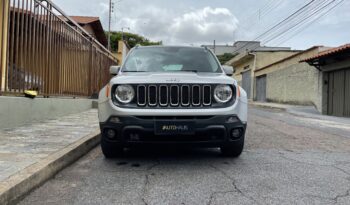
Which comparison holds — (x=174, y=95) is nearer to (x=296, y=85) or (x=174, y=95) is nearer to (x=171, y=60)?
(x=171, y=60)

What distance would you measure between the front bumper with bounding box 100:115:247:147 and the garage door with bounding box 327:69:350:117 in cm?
1489

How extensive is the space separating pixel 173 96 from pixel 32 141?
2.55 meters

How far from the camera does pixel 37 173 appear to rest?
4125mm

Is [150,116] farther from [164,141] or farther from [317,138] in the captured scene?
[317,138]

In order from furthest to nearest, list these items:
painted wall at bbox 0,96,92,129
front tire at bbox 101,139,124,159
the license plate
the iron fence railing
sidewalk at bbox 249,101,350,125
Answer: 1. sidewalk at bbox 249,101,350,125
2. the iron fence railing
3. painted wall at bbox 0,96,92,129
4. front tire at bbox 101,139,124,159
5. the license plate

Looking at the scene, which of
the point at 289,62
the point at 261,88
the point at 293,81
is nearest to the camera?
the point at 293,81

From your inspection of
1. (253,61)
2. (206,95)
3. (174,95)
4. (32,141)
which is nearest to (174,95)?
(174,95)

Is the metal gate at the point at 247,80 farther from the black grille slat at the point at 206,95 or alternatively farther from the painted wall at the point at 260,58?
the black grille slat at the point at 206,95

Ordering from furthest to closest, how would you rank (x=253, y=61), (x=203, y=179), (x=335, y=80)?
(x=253, y=61), (x=335, y=80), (x=203, y=179)

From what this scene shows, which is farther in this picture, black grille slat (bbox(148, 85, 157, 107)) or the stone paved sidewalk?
black grille slat (bbox(148, 85, 157, 107))

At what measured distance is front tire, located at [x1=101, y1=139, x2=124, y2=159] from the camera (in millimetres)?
5213

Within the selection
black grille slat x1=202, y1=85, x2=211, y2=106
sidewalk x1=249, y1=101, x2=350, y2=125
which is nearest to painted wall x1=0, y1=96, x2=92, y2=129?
black grille slat x1=202, y1=85, x2=211, y2=106

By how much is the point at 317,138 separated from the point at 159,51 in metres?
4.41

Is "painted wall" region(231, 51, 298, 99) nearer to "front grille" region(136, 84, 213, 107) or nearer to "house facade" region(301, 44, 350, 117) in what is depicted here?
"house facade" region(301, 44, 350, 117)
